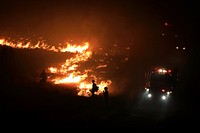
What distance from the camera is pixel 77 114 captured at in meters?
A: 21.2

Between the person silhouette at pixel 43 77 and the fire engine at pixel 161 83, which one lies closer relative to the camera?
the fire engine at pixel 161 83

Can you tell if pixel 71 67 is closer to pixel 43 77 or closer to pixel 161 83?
pixel 43 77

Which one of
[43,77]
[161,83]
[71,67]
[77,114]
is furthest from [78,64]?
[77,114]

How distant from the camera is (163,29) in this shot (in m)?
43.6

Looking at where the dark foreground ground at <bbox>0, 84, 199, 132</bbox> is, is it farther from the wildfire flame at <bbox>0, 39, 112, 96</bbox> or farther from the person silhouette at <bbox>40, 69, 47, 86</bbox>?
the wildfire flame at <bbox>0, 39, 112, 96</bbox>

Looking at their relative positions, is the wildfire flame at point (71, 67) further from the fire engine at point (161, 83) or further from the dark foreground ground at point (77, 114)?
the dark foreground ground at point (77, 114)

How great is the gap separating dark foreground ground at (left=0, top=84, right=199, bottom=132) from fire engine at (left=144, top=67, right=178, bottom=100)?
68cm

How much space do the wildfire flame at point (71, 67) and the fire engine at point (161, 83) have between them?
1818 cm

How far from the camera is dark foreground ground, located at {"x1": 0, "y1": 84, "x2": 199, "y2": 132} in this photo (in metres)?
16.9

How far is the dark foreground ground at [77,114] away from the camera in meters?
16.9

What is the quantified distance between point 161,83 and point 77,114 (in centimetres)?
961

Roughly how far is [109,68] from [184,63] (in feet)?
62.0

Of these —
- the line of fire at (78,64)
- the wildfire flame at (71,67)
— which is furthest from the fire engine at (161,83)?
the line of fire at (78,64)

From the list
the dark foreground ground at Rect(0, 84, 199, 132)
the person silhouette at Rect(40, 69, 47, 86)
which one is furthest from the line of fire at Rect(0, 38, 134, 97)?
the dark foreground ground at Rect(0, 84, 199, 132)
